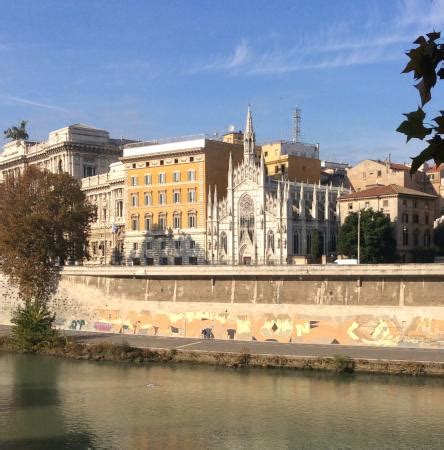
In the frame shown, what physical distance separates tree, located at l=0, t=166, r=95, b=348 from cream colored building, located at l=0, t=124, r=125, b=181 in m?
20.7

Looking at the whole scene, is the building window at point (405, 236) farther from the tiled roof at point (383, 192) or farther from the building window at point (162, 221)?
the building window at point (162, 221)

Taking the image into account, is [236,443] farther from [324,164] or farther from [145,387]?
[324,164]

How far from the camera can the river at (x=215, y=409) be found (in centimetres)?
2286

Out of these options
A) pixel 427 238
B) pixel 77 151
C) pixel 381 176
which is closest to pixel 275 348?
pixel 427 238

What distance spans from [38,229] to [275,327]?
66.6 feet

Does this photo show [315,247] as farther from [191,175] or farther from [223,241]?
[191,175]

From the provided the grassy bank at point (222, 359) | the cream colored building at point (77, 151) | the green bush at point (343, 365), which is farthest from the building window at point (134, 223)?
the green bush at point (343, 365)

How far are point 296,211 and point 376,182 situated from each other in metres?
12.8

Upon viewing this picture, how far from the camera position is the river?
22859mm

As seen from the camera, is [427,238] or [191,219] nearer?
[427,238]

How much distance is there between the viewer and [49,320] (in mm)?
43406

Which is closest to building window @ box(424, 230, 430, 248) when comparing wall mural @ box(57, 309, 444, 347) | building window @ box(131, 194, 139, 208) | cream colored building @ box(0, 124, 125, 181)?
wall mural @ box(57, 309, 444, 347)

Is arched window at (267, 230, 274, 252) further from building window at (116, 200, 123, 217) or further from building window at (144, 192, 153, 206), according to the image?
building window at (116, 200, 123, 217)

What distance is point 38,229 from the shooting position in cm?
5088
